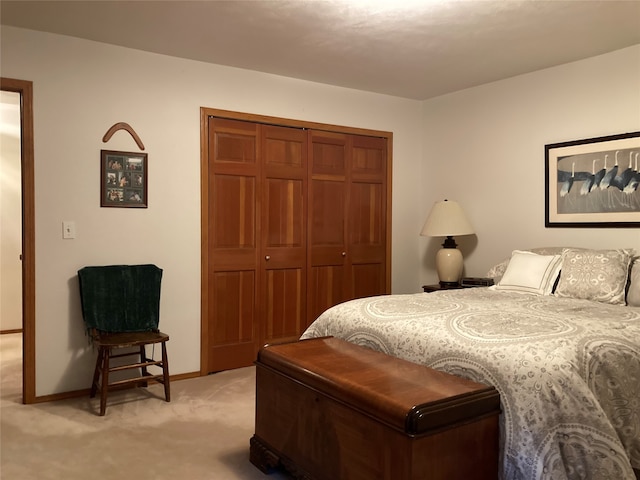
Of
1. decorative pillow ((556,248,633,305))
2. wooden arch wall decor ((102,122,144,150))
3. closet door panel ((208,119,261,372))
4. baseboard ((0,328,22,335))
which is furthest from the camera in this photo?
baseboard ((0,328,22,335))

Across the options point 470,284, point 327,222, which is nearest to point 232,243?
point 327,222

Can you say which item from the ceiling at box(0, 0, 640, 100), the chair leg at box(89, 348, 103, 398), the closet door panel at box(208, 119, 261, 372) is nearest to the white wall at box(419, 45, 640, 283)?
the ceiling at box(0, 0, 640, 100)

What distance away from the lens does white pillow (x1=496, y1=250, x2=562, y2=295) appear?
3.33 metres

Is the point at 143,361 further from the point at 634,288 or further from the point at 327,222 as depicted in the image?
the point at 634,288

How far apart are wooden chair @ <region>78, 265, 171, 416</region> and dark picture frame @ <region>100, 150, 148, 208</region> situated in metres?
0.46

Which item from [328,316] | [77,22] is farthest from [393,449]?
[77,22]

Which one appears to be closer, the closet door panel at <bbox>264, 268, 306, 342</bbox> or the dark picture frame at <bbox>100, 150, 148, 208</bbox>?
the dark picture frame at <bbox>100, 150, 148, 208</bbox>

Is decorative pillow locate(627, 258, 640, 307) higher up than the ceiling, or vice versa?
the ceiling

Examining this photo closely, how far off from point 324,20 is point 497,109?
2.00 meters

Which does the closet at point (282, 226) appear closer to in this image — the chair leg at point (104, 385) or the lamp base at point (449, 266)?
the lamp base at point (449, 266)

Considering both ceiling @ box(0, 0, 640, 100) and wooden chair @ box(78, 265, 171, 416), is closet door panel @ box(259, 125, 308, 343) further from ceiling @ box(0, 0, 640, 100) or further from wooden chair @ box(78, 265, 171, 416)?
wooden chair @ box(78, 265, 171, 416)

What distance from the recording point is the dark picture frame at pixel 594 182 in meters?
3.46

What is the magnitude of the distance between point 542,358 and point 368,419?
2.16 ft

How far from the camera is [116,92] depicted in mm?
3492
